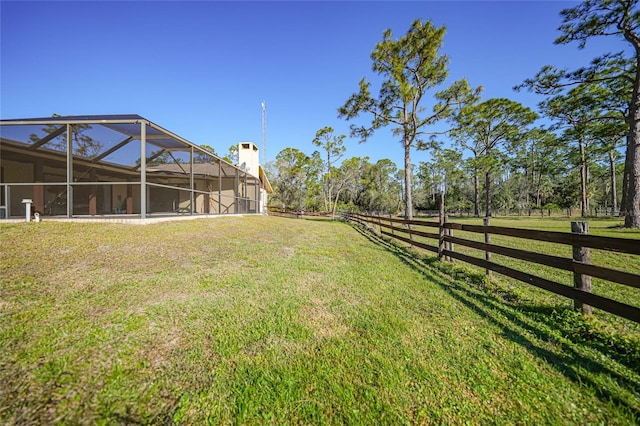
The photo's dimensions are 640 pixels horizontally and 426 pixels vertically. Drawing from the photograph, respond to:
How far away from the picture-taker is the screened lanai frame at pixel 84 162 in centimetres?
768

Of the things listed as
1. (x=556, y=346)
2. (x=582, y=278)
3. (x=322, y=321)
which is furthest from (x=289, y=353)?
(x=582, y=278)

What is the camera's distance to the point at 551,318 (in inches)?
111

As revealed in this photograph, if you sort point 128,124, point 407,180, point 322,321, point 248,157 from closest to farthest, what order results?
point 322,321, point 128,124, point 407,180, point 248,157

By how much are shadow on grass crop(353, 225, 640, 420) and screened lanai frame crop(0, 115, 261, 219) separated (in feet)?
29.9

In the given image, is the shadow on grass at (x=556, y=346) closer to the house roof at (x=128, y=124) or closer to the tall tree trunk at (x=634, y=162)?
the house roof at (x=128, y=124)

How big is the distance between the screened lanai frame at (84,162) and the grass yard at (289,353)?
561 cm

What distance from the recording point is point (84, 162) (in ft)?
31.9

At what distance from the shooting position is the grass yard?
1557mm

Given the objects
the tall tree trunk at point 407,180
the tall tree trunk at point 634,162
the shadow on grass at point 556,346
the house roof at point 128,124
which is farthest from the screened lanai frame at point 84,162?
the tall tree trunk at point 634,162

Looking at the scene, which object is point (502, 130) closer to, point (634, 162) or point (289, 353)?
point (634, 162)

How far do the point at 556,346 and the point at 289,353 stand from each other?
8.63 ft

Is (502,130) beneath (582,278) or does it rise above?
above

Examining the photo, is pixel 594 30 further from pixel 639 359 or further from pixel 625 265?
pixel 639 359

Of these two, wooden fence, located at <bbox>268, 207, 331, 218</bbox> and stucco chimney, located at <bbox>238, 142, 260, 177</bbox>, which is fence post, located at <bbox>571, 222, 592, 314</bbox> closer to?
stucco chimney, located at <bbox>238, 142, 260, 177</bbox>
